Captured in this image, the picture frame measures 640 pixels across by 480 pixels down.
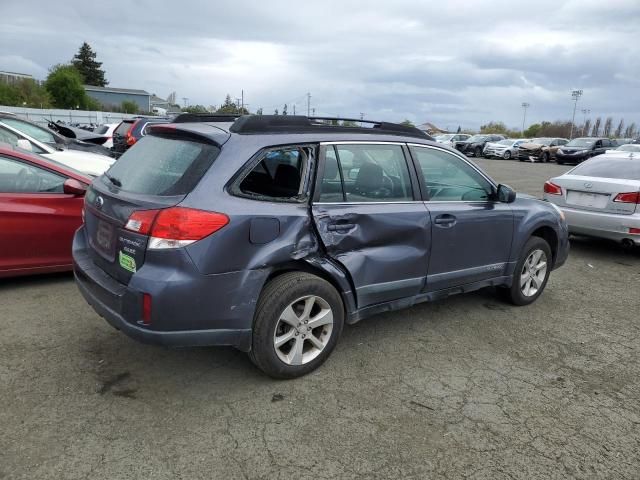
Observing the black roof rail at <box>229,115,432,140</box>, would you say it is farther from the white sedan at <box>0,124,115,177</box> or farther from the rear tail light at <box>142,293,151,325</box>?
the white sedan at <box>0,124,115,177</box>

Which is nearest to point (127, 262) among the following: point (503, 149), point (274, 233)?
point (274, 233)

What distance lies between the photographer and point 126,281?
10.3ft

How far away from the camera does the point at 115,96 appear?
9856 cm

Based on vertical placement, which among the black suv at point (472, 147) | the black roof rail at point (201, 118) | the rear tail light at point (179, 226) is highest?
the black roof rail at point (201, 118)

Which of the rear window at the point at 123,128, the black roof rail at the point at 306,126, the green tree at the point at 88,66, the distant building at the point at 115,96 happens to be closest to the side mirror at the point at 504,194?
the black roof rail at the point at 306,126

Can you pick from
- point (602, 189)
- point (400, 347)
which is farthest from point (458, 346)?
point (602, 189)

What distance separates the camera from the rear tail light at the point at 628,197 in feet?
22.2

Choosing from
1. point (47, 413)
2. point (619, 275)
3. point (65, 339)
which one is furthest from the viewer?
point (619, 275)

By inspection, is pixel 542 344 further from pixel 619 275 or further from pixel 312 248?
pixel 619 275

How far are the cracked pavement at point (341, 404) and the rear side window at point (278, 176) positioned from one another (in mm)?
1246

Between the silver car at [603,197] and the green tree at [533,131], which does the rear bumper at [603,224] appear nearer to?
the silver car at [603,197]

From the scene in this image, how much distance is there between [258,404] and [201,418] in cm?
36

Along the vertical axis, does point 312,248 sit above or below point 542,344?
above

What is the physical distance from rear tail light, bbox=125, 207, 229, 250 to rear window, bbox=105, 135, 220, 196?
160 millimetres
